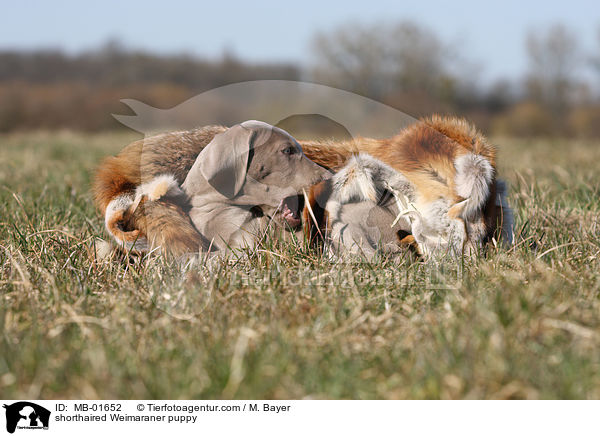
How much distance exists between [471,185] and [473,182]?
0.02 meters

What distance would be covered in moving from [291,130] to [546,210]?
1.66m

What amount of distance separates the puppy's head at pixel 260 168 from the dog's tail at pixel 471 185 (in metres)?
0.63

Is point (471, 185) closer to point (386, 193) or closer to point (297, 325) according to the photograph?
point (386, 193)

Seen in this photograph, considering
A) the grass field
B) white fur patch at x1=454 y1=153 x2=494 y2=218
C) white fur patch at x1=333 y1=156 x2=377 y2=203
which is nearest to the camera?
the grass field

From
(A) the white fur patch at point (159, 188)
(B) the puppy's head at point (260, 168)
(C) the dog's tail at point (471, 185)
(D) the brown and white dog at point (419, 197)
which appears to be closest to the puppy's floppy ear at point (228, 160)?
(B) the puppy's head at point (260, 168)

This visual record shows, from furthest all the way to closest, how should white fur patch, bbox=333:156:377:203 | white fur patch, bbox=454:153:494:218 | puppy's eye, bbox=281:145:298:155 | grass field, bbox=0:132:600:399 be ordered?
puppy's eye, bbox=281:145:298:155 < white fur patch, bbox=333:156:377:203 < white fur patch, bbox=454:153:494:218 < grass field, bbox=0:132:600:399

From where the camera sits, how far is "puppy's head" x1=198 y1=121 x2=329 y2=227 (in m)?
2.79

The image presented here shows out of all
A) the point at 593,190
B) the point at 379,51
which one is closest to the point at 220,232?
the point at 593,190

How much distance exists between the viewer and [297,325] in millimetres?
1991

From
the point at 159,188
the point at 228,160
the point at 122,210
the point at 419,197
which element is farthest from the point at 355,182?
the point at 122,210
